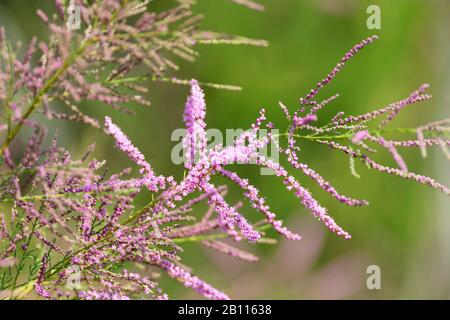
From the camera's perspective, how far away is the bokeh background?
260 inches

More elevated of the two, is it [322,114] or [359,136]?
[322,114]

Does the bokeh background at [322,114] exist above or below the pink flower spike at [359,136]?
above

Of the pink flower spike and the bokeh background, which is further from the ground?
the bokeh background

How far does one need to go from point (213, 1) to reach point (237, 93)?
3.70 feet

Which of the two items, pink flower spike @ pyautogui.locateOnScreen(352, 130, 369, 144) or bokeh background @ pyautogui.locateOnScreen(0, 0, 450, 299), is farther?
bokeh background @ pyautogui.locateOnScreen(0, 0, 450, 299)

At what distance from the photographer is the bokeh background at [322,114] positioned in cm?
660

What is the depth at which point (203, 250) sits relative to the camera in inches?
257

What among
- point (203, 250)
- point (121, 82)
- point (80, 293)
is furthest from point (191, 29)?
point (203, 250)

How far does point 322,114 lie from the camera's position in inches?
273

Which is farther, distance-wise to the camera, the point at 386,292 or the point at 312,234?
the point at 386,292

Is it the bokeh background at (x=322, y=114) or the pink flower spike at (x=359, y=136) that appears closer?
the pink flower spike at (x=359, y=136)

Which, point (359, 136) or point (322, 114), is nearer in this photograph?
point (359, 136)
